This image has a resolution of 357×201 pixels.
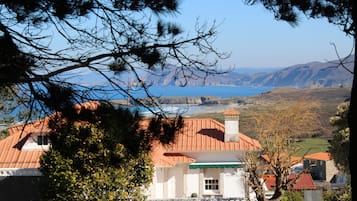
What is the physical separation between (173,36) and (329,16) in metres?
1.28

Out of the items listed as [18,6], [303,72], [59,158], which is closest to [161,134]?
[18,6]

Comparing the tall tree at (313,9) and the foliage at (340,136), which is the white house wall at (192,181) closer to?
the foliage at (340,136)

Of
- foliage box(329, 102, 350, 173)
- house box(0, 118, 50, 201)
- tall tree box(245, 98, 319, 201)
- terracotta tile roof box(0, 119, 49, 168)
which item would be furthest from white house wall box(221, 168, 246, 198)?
foliage box(329, 102, 350, 173)

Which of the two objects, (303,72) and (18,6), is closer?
(18,6)

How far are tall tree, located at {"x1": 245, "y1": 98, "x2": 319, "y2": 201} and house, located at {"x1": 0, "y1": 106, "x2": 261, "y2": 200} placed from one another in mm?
645

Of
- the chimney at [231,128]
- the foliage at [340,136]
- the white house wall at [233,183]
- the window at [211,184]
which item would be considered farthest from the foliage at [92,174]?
the foliage at [340,136]

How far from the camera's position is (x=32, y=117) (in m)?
4.96

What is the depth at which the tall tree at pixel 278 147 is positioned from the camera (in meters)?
14.2

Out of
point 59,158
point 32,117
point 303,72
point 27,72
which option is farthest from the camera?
point 303,72

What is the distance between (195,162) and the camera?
58.7 ft

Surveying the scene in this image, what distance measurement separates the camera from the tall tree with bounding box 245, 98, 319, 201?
14156mm

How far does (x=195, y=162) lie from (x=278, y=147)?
121 inches

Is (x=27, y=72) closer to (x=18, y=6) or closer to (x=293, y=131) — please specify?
(x=18, y=6)

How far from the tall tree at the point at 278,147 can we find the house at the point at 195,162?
2.12 feet
